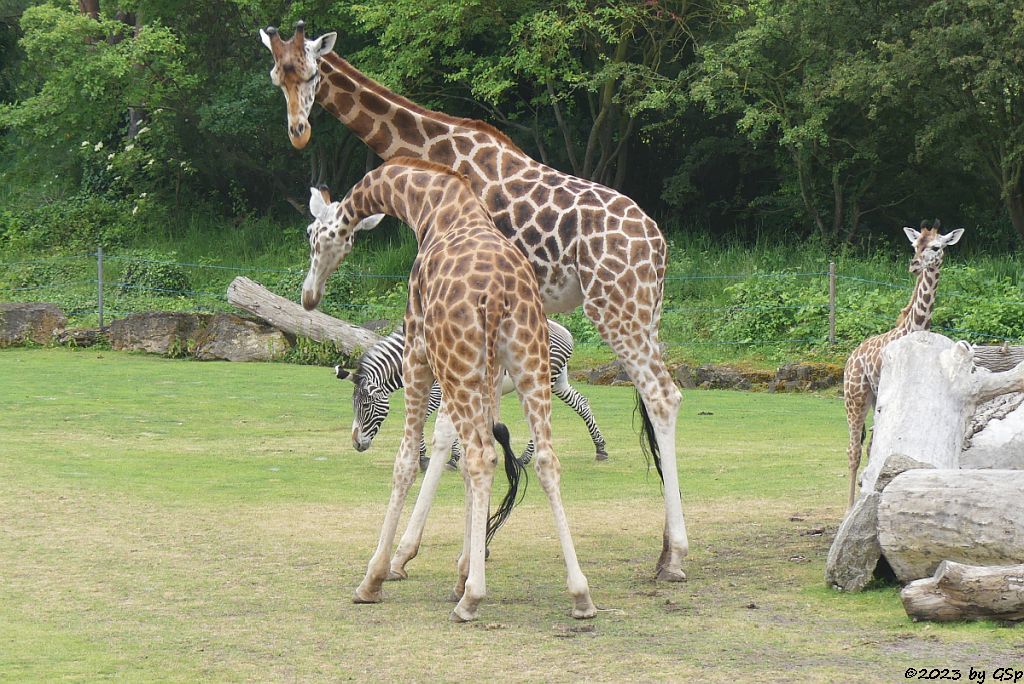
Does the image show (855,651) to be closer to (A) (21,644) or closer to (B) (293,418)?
(A) (21,644)

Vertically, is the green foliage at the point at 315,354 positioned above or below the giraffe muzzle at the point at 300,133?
below

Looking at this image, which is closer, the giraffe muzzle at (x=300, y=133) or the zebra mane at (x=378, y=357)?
the giraffe muzzle at (x=300, y=133)

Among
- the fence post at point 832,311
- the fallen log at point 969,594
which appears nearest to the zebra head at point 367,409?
the fallen log at point 969,594

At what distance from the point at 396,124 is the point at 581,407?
3.90m

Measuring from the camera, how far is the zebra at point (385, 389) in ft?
34.7

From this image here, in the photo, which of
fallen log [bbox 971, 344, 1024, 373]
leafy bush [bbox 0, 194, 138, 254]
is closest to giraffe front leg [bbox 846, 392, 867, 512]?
fallen log [bbox 971, 344, 1024, 373]

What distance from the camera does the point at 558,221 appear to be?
7473mm

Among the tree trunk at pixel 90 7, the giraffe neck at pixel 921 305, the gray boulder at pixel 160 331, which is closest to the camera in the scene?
the giraffe neck at pixel 921 305

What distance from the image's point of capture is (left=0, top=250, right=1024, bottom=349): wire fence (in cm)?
1823

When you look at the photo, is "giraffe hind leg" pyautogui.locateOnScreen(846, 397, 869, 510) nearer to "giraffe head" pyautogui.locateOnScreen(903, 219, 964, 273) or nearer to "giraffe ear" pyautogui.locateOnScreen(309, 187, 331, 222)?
"giraffe head" pyautogui.locateOnScreen(903, 219, 964, 273)

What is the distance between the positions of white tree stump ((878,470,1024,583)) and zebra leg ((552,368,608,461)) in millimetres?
5107

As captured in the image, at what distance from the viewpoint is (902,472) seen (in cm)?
627

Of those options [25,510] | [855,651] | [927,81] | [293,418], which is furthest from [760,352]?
[855,651]

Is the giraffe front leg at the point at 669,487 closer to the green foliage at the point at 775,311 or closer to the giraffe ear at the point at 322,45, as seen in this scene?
the giraffe ear at the point at 322,45
